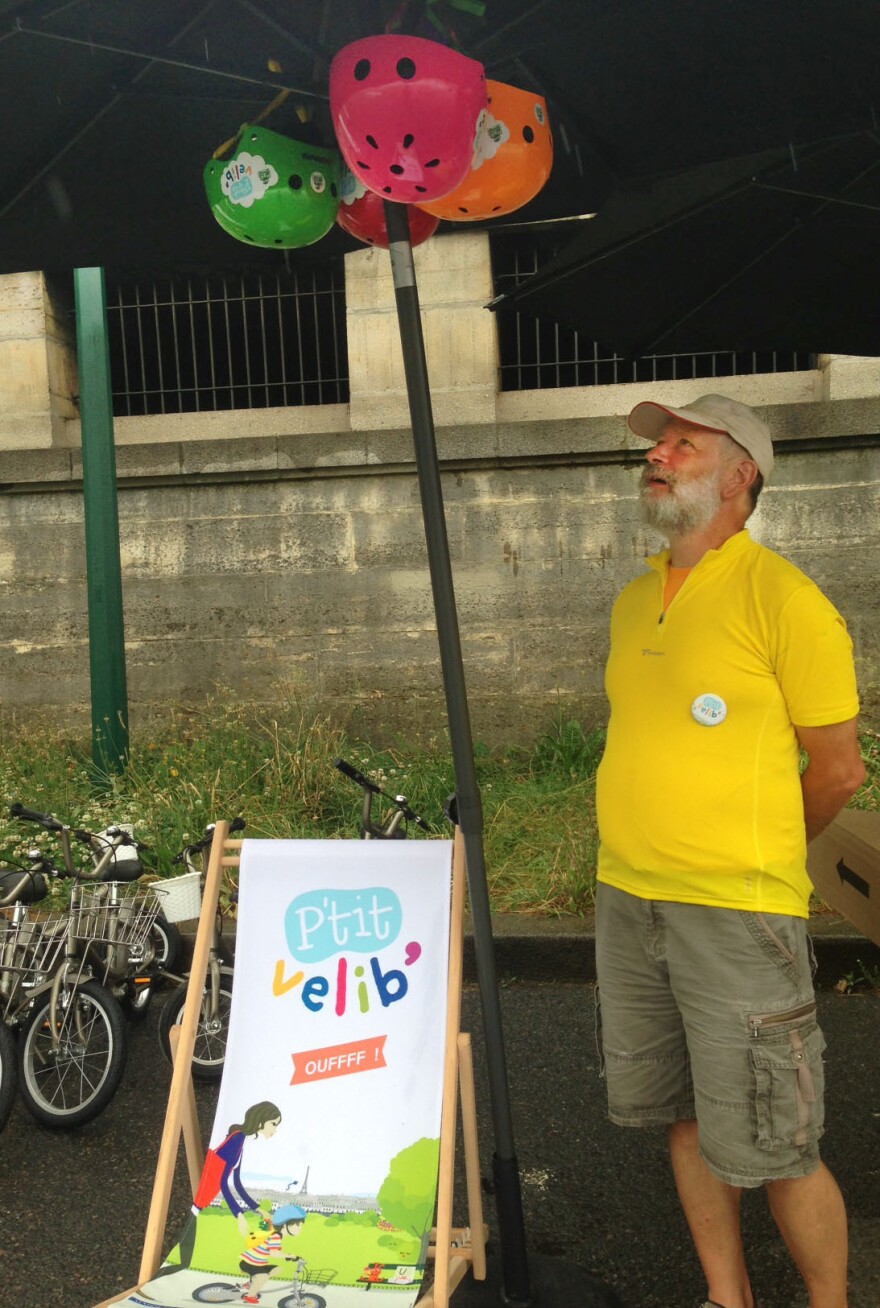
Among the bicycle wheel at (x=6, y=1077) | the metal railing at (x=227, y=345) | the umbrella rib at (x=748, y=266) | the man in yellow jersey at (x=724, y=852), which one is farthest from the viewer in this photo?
the metal railing at (x=227, y=345)

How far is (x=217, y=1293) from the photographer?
8.25 ft

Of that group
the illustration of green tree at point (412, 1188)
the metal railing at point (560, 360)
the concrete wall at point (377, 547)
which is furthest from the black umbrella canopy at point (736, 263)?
the metal railing at point (560, 360)

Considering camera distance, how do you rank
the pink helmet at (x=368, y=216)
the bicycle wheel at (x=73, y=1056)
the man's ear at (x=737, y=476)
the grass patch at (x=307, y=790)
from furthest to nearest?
1. the grass patch at (x=307, y=790)
2. the bicycle wheel at (x=73, y=1056)
3. the pink helmet at (x=368, y=216)
4. the man's ear at (x=737, y=476)

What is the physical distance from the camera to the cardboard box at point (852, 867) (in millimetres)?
2932

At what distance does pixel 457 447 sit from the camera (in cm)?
833

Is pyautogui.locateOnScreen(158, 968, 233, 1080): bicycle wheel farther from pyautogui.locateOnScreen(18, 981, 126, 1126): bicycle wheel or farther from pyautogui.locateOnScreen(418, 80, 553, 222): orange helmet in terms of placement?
pyautogui.locateOnScreen(418, 80, 553, 222): orange helmet

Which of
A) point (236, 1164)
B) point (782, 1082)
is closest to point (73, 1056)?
point (236, 1164)

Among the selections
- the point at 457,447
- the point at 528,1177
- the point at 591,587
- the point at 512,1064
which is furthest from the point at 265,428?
the point at 528,1177

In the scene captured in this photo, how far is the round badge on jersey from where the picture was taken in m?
2.48

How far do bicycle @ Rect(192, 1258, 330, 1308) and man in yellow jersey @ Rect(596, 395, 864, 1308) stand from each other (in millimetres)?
743

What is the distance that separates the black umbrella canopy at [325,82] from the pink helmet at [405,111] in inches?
5.1

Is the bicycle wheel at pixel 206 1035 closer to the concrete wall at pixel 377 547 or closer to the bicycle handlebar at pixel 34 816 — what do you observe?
the bicycle handlebar at pixel 34 816

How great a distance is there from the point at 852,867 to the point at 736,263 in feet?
5.68

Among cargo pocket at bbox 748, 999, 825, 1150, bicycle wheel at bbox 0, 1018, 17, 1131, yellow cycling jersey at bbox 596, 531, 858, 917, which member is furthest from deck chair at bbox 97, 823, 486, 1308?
bicycle wheel at bbox 0, 1018, 17, 1131
